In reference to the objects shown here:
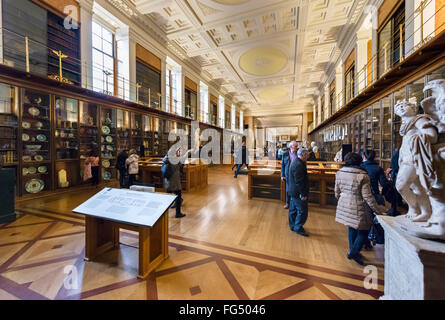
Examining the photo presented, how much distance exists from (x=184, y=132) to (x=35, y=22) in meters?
7.91

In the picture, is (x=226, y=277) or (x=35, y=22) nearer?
(x=226, y=277)

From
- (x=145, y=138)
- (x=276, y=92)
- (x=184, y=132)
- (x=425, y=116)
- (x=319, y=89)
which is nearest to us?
(x=425, y=116)

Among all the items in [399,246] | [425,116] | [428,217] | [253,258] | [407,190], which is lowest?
[253,258]

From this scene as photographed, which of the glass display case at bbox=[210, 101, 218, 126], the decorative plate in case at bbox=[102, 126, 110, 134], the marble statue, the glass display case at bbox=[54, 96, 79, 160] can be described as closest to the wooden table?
the marble statue

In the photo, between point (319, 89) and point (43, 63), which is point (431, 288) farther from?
point (319, 89)

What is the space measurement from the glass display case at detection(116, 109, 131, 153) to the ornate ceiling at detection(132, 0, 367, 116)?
14.9ft

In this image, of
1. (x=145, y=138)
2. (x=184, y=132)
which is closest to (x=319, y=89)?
(x=184, y=132)

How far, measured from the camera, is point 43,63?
560 centimetres

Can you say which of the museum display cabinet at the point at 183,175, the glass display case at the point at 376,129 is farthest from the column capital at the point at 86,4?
the glass display case at the point at 376,129

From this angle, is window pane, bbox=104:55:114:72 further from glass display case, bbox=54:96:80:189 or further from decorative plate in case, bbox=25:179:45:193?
decorative plate in case, bbox=25:179:45:193

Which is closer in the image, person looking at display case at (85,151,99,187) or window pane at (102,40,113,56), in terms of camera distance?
person looking at display case at (85,151,99,187)

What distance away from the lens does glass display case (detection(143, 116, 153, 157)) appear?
9352 millimetres

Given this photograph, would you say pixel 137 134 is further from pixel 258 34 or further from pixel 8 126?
pixel 258 34

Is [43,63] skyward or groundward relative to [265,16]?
groundward
